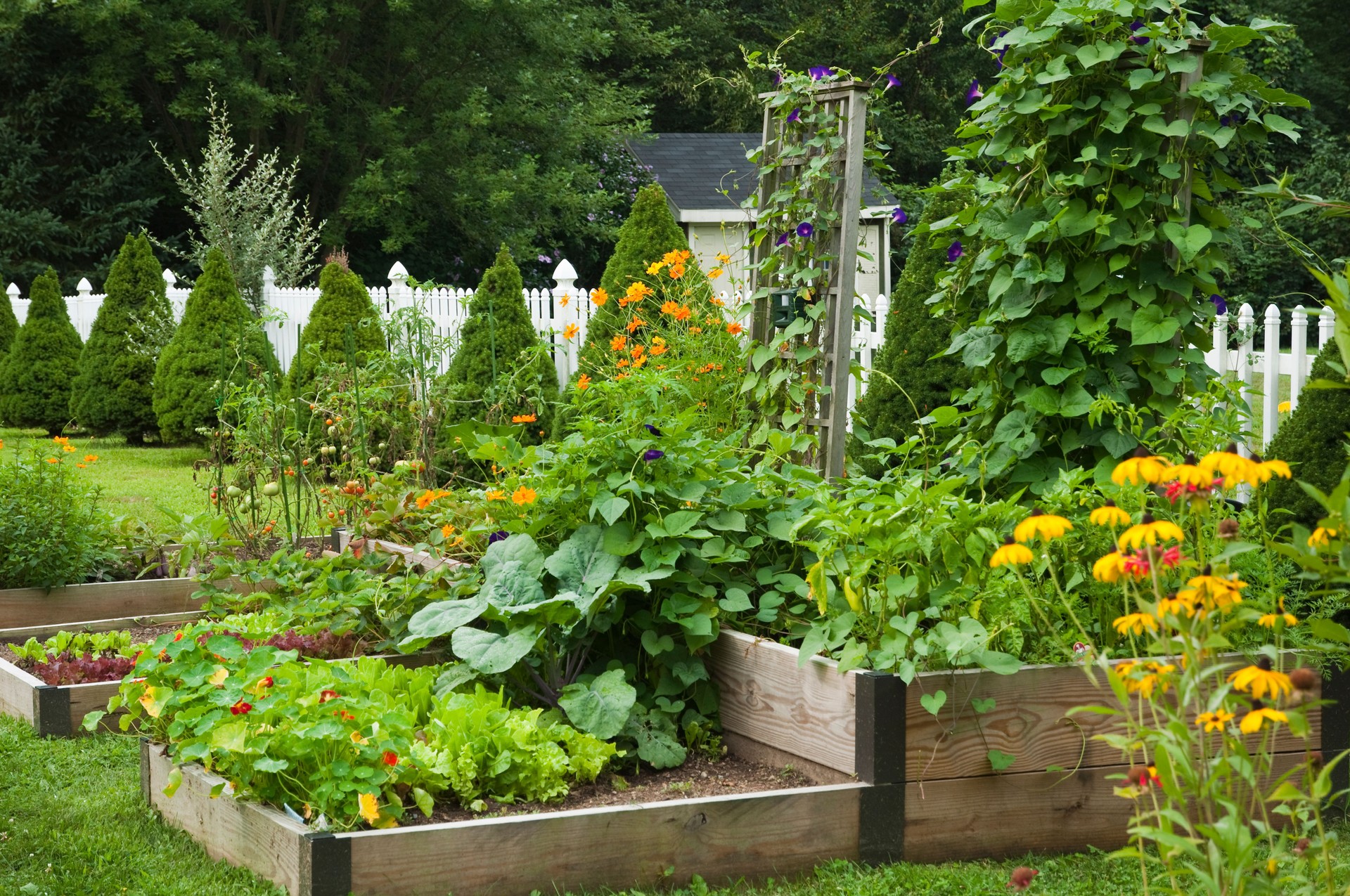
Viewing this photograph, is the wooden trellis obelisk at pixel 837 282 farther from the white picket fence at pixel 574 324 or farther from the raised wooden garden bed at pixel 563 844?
the raised wooden garden bed at pixel 563 844

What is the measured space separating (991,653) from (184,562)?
10.0 feet

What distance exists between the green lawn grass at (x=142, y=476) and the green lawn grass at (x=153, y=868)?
8.21 feet

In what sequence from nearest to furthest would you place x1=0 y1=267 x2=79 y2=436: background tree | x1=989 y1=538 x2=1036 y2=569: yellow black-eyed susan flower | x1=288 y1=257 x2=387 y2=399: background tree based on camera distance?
x1=989 y1=538 x2=1036 y2=569: yellow black-eyed susan flower < x1=288 y1=257 x2=387 y2=399: background tree < x1=0 y1=267 x2=79 y2=436: background tree

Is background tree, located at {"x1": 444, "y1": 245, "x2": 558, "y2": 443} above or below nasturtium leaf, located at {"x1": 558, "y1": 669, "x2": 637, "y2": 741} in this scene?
above

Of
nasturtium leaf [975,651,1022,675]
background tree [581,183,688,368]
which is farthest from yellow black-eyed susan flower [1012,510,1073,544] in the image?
background tree [581,183,688,368]

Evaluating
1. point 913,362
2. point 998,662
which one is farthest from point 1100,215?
point 913,362

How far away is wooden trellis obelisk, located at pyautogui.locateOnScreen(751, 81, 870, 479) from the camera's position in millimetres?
4363

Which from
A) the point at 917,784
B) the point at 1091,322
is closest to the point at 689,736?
the point at 917,784

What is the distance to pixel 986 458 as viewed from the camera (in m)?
3.48

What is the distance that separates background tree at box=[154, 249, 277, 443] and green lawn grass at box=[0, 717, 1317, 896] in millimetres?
7999

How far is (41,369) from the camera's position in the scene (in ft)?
43.6

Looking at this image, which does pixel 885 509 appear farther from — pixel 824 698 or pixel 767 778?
pixel 767 778

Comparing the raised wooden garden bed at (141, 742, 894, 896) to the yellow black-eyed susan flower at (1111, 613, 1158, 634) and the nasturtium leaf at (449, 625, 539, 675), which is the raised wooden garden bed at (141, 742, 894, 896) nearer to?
the nasturtium leaf at (449, 625, 539, 675)

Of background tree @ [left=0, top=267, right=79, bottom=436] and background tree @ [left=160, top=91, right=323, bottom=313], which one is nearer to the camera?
background tree @ [left=0, top=267, right=79, bottom=436]
